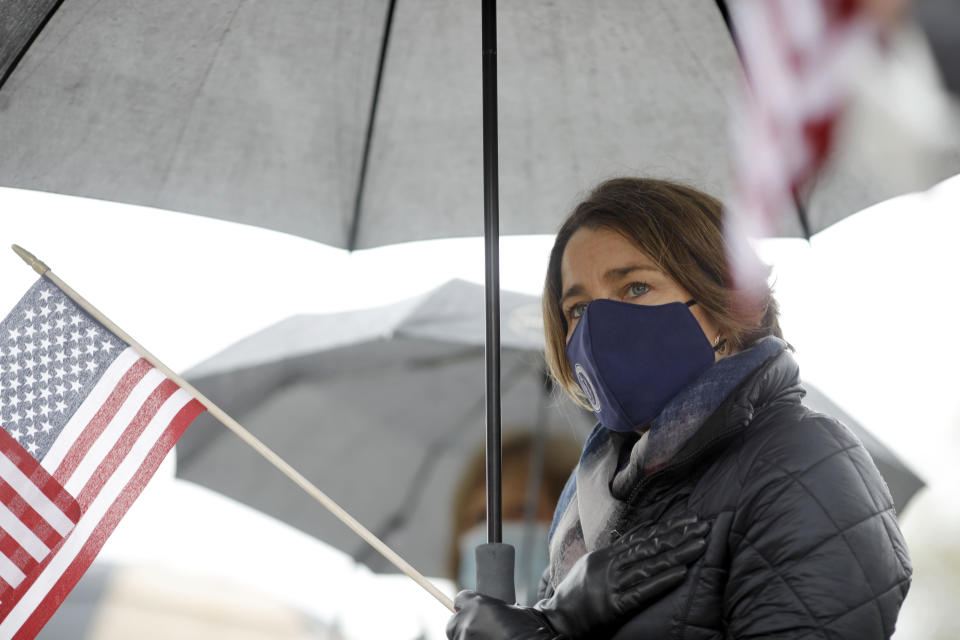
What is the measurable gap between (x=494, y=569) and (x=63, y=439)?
1071 mm

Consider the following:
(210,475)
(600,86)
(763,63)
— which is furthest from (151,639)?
(763,63)

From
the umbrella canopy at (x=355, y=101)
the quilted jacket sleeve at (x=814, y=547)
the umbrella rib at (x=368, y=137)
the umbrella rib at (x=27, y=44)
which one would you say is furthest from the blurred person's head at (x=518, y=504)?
the quilted jacket sleeve at (x=814, y=547)

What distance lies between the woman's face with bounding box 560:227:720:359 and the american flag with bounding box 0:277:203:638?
0.97 m

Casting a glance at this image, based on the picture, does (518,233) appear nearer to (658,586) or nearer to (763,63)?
(658,586)

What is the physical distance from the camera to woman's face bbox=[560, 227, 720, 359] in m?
1.83

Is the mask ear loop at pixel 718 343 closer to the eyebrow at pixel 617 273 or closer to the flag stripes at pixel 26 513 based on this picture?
the eyebrow at pixel 617 273

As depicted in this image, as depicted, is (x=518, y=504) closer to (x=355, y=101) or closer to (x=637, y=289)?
(x=355, y=101)

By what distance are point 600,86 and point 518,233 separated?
64 centimetres

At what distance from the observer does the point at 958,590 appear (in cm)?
992

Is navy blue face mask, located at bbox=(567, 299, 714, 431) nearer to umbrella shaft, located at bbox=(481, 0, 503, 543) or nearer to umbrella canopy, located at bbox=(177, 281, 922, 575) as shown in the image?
umbrella shaft, located at bbox=(481, 0, 503, 543)

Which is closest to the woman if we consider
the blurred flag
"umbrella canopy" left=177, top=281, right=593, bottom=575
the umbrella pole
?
the umbrella pole

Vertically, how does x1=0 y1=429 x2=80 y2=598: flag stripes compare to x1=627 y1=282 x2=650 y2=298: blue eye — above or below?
below

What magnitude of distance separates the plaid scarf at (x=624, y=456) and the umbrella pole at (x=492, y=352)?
0.49 feet

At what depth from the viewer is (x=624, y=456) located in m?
1.88
